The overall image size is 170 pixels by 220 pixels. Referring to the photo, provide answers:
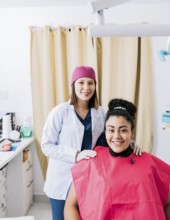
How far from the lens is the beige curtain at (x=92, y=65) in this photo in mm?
2721

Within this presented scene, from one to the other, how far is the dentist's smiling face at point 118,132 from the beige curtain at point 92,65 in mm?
1387

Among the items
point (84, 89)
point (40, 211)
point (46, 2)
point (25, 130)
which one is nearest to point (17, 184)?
point (40, 211)

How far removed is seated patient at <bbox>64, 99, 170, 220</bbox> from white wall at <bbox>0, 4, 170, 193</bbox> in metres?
1.48

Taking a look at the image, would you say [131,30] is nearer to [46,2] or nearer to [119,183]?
[119,183]

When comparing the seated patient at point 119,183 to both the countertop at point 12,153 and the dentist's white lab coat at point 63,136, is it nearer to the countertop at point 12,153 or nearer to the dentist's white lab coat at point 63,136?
the dentist's white lab coat at point 63,136

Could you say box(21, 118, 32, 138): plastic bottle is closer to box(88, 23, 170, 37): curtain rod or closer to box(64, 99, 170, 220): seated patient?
box(64, 99, 170, 220): seated patient

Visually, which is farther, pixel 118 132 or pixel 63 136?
pixel 63 136

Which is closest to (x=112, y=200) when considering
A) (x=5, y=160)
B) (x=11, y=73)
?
(x=5, y=160)

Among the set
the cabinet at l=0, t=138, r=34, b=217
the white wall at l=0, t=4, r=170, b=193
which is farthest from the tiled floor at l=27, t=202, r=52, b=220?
the white wall at l=0, t=4, r=170, b=193

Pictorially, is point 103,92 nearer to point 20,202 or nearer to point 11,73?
point 11,73

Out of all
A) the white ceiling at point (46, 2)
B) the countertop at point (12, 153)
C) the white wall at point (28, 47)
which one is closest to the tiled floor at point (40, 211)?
the countertop at point (12, 153)

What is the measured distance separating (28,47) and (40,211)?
1.78 m

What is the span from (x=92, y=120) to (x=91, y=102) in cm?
14

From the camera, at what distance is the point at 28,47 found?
283cm
